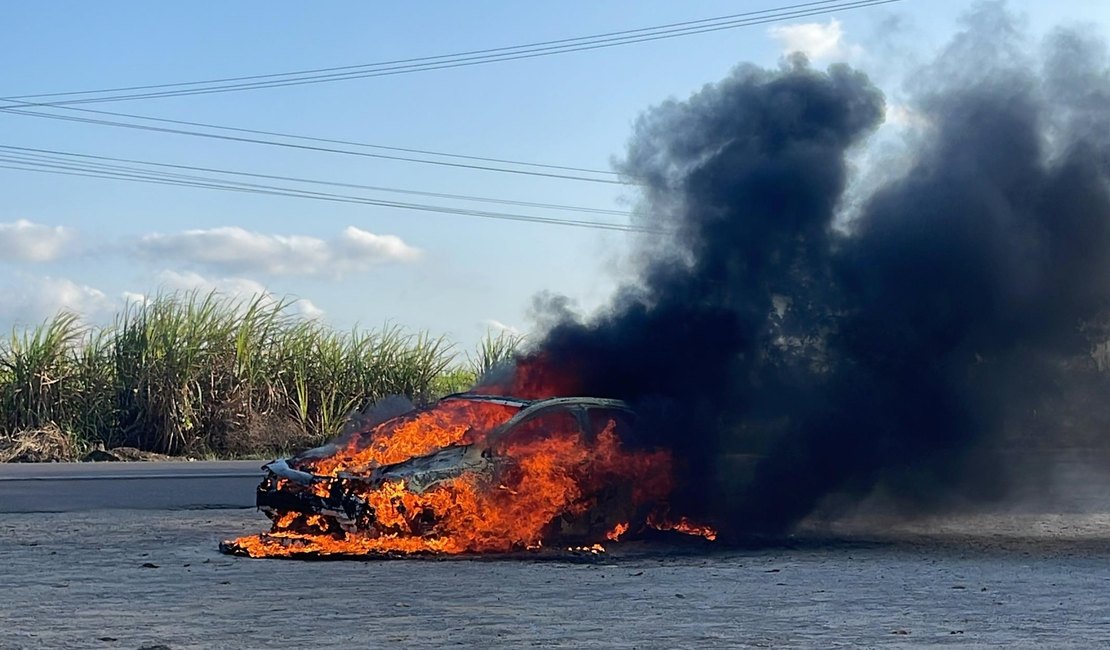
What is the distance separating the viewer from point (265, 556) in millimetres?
10992

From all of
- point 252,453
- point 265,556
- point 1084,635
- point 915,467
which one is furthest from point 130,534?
point 252,453

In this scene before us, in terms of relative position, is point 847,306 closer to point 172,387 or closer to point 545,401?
point 545,401

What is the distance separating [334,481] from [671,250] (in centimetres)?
557

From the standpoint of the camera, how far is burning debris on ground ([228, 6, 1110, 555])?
541 inches

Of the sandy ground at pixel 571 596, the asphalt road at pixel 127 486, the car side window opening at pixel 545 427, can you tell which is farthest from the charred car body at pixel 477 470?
the asphalt road at pixel 127 486

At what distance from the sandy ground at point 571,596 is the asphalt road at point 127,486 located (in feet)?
11.3

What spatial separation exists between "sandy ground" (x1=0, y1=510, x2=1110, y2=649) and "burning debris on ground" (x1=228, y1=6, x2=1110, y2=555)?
4.18ft

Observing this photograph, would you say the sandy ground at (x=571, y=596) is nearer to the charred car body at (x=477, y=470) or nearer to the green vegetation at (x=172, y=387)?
the charred car body at (x=477, y=470)

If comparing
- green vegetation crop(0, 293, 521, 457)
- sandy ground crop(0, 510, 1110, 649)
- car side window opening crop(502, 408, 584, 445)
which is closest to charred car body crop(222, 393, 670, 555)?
Answer: car side window opening crop(502, 408, 584, 445)

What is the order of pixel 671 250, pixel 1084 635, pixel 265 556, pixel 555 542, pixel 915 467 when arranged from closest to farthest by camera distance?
pixel 1084 635 < pixel 265 556 < pixel 555 542 < pixel 915 467 < pixel 671 250

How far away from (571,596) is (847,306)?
252 inches

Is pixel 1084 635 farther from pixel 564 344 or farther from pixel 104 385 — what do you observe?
pixel 104 385

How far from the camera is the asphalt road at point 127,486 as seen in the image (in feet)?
53.9

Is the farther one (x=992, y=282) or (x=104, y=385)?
(x=104, y=385)
